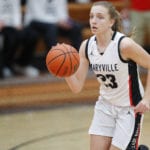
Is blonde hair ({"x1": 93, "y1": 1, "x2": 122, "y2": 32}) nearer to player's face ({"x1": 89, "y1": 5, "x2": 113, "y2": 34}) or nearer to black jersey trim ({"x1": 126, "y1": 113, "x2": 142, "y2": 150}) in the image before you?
player's face ({"x1": 89, "y1": 5, "x2": 113, "y2": 34})

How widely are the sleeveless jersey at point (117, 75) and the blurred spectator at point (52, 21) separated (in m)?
3.88

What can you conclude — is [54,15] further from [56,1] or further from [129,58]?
[129,58]

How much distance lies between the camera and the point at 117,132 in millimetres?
4449

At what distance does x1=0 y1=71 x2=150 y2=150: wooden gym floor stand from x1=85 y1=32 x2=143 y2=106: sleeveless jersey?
143cm

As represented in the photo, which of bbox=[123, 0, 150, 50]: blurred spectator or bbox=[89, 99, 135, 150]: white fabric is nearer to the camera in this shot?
bbox=[89, 99, 135, 150]: white fabric

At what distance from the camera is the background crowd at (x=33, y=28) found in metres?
8.14

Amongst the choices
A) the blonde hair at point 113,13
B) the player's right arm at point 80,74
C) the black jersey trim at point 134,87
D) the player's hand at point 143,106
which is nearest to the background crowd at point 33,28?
the player's right arm at point 80,74

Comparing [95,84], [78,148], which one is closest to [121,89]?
[78,148]

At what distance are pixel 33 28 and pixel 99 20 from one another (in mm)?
4068

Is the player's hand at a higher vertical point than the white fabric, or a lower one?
higher

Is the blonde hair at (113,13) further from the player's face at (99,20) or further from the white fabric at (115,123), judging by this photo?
the white fabric at (115,123)

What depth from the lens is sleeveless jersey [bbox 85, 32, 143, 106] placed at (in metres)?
4.44

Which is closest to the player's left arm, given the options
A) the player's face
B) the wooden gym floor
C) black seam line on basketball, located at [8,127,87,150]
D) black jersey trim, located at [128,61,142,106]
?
black jersey trim, located at [128,61,142,106]

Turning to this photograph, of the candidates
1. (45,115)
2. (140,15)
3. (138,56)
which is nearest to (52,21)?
(140,15)
